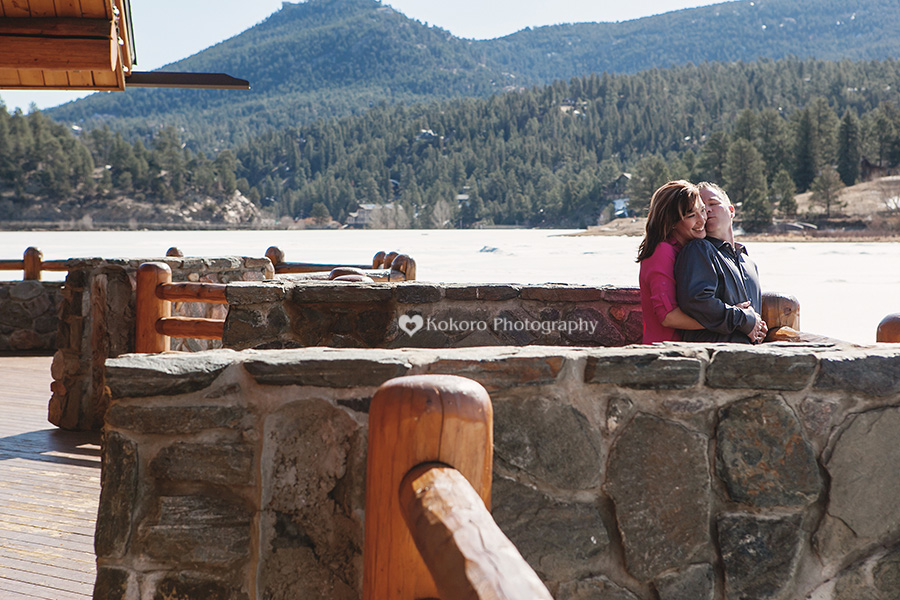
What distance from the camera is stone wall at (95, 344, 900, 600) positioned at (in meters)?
1.62

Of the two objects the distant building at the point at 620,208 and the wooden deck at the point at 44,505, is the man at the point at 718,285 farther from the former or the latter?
the distant building at the point at 620,208

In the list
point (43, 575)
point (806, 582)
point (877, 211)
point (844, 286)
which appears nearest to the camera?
point (806, 582)

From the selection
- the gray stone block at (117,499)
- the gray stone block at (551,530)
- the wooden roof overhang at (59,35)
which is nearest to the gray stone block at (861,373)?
the gray stone block at (551,530)

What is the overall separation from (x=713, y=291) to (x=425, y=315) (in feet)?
5.62

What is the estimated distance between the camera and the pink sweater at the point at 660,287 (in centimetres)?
302

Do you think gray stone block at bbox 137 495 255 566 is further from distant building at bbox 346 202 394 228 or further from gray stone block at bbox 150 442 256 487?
distant building at bbox 346 202 394 228

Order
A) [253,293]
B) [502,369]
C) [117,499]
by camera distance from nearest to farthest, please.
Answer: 1. [117,499]
2. [502,369]
3. [253,293]

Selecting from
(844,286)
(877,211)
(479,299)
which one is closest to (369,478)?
(479,299)

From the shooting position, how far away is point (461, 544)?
0.91 meters

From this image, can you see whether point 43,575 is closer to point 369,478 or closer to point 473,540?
point 369,478

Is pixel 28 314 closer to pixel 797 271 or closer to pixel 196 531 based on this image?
pixel 196 531

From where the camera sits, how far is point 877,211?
55125 mm

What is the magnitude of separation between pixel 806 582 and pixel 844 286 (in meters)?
25.2

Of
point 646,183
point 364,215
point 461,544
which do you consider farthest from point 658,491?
point 364,215
